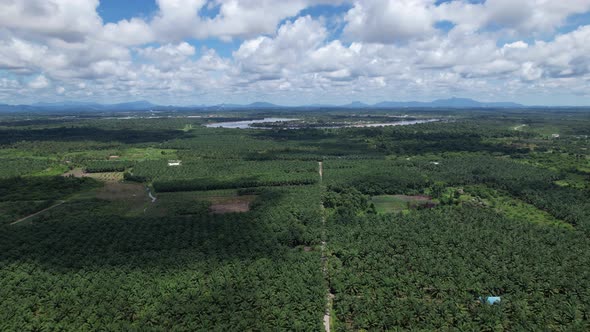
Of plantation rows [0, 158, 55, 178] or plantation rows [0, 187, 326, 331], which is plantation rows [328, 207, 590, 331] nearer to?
plantation rows [0, 187, 326, 331]

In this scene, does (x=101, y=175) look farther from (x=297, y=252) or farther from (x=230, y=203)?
(x=297, y=252)

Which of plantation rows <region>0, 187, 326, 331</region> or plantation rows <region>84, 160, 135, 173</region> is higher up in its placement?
plantation rows <region>84, 160, 135, 173</region>

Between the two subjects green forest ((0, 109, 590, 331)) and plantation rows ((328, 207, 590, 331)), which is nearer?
plantation rows ((328, 207, 590, 331))

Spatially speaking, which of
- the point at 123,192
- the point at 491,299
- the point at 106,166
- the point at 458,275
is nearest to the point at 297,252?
the point at 458,275

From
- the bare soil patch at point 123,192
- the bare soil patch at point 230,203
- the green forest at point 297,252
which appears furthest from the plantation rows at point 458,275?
the bare soil patch at point 123,192

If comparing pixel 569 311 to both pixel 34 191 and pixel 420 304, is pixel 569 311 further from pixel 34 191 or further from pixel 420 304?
pixel 34 191

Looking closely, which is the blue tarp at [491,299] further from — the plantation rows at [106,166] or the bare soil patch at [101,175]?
the plantation rows at [106,166]

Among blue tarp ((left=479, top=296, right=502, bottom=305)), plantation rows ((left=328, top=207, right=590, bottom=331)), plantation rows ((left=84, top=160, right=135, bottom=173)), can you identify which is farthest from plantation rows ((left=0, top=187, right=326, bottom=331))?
plantation rows ((left=84, top=160, right=135, bottom=173))
